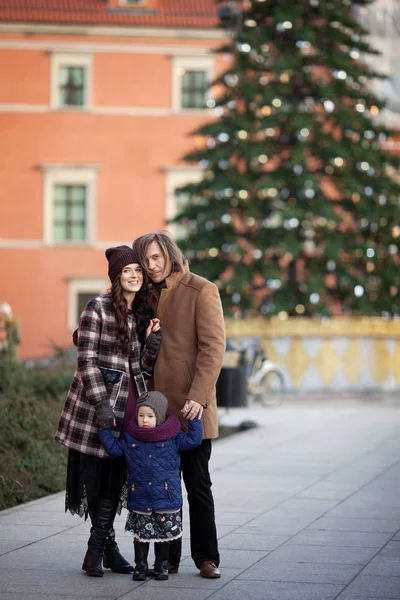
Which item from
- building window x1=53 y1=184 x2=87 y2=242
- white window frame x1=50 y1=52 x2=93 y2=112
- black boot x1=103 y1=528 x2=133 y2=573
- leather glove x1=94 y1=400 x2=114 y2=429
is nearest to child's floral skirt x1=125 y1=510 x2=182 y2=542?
black boot x1=103 y1=528 x2=133 y2=573

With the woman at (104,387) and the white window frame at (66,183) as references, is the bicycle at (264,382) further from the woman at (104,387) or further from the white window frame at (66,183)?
the white window frame at (66,183)

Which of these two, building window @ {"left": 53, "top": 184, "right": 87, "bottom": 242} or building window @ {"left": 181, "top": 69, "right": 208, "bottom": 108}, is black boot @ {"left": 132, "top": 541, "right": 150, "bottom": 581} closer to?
building window @ {"left": 53, "top": 184, "right": 87, "bottom": 242}

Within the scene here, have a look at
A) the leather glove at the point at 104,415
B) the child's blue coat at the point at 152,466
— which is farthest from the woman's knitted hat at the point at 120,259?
the child's blue coat at the point at 152,466

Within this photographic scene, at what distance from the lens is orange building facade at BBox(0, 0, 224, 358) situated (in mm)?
41844

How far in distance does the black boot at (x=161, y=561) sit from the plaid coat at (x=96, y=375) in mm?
589

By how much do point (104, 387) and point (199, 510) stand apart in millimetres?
894

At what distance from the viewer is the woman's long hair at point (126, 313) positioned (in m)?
7.70

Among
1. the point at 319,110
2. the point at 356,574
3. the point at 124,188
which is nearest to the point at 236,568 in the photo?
the point at 356,574

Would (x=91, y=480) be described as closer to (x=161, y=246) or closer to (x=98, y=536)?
(x=98, y=536)

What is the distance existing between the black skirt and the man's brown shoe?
611mm

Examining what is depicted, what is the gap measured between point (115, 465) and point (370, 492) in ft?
13.8

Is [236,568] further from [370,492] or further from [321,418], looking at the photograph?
[321,418]

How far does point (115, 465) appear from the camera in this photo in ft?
25.7

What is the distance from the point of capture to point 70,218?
4225cm
